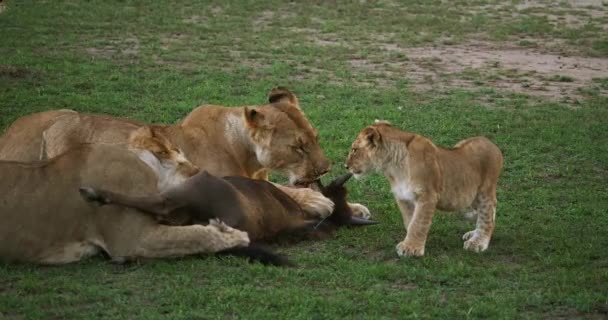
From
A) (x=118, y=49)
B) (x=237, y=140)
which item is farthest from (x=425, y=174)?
(x=118, y=49)

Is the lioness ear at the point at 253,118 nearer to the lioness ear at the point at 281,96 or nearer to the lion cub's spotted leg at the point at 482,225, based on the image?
the lioness ear at the point at 281,96

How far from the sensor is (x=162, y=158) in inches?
270

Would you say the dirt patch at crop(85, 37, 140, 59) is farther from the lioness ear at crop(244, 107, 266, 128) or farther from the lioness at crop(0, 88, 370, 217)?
the lioness ear at crop(244, 107, 266, 128)

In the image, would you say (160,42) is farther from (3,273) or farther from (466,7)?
(3,273)

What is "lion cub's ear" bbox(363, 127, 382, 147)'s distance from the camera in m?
7.10

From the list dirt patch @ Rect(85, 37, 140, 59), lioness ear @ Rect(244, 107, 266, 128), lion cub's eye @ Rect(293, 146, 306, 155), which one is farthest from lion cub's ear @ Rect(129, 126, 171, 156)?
dirt patch @ Rect(85, 37, 140, 59)

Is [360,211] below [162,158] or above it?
below

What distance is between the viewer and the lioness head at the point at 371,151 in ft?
23.3

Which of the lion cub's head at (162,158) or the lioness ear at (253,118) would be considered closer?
the lion cub's head at (162,158)

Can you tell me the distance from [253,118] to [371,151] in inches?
32.6

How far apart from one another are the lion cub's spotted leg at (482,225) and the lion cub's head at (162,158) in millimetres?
1672

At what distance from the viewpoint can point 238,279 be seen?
6.28 meters

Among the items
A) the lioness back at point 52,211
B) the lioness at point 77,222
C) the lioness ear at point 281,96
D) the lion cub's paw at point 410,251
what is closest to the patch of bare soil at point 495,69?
the lioness ear at point 281,96

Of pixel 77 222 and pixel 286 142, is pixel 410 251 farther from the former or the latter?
pixel 77 222
